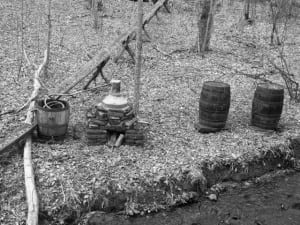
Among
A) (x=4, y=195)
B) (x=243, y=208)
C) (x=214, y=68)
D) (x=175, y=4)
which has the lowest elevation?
(x=243, y=208)

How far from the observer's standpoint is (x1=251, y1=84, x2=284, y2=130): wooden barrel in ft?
19.0

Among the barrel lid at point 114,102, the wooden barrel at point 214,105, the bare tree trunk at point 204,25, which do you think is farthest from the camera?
the bare tree trunk at point 204,25

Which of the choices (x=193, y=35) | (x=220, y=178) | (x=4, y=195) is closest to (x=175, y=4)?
(x=193, y=35)

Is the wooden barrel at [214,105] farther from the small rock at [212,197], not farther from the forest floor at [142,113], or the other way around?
the small rock at [212,197]

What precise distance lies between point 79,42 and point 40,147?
5084 mm

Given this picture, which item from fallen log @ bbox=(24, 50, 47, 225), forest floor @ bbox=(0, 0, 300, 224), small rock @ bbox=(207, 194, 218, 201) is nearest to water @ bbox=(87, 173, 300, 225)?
small rock @ bbox=(207, 194, 218, 201)

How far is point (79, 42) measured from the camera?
31.2 ft

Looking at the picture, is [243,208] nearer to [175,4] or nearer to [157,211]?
[157,211]

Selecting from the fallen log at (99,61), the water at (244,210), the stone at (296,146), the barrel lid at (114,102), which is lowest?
the water at (244,210)

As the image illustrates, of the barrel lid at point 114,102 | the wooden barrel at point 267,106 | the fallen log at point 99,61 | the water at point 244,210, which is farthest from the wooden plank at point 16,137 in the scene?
the wooden barrel at point 267,106

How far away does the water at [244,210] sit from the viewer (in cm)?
438

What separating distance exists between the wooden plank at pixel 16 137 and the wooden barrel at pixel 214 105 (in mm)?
2463

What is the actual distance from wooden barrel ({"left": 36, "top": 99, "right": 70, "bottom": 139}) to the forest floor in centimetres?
16

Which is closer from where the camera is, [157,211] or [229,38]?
[157,211]
